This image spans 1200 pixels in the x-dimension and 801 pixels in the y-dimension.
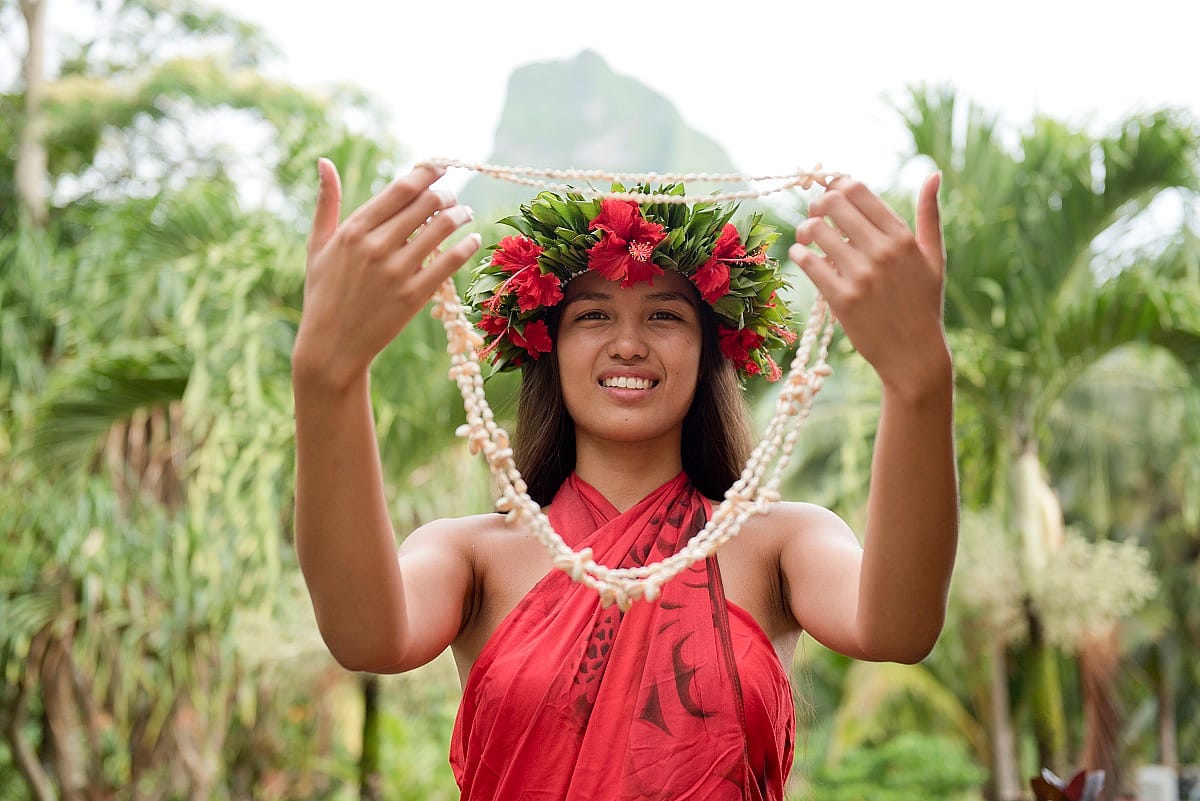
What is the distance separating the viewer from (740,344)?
208cm

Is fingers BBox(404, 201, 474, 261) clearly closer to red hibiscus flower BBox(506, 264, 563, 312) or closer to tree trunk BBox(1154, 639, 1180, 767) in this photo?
red hibiscus flower BBox(506, 264, 563, 312)

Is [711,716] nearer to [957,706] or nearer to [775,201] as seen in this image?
[775,201]

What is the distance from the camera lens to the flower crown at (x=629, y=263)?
1.91m

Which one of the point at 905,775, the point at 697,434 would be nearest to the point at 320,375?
the point at 697,434

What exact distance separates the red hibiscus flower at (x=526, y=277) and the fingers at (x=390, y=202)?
21.0 inches

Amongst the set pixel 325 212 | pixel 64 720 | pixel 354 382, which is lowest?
pixel 64 720

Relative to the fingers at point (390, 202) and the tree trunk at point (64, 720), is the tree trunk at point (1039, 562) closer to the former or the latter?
the fingers at point (390, 202)

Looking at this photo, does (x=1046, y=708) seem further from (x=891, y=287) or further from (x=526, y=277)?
(x=891, y=287)

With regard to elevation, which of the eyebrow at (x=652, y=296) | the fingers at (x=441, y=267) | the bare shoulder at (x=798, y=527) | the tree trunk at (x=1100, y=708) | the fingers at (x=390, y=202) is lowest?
the tree trunk at (x=1100, y=708)

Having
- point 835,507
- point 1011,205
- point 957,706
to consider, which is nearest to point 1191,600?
point 957,706

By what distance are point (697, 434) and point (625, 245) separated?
39 centimetres

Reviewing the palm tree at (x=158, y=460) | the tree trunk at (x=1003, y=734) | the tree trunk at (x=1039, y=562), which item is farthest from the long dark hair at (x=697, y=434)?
the tree trunk at (x=1003, y=734)

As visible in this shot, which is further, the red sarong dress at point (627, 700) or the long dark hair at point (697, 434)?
the long dark hair at point (697, 434)

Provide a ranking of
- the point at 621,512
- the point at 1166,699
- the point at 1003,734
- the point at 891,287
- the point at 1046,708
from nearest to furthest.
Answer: the point at 891,287, the point at 621,512, the point at 1046,708, the point at 1003,734, the point at 1166,699
